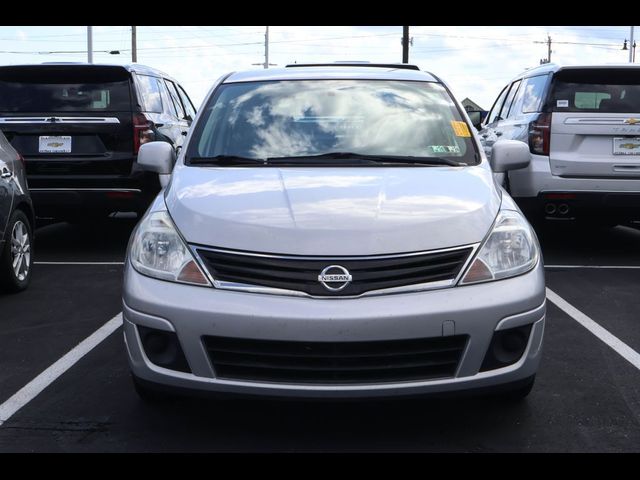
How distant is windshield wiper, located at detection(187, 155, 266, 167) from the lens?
466 centimetres

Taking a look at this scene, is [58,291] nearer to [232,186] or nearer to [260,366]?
[232,186]

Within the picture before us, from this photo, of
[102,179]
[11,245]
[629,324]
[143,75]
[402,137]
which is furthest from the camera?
[143,75]

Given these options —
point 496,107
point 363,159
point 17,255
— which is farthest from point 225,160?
point 496,107

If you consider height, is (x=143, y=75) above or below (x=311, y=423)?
Answer: above

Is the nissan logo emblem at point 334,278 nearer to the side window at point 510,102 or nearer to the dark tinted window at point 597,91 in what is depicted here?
the dark tinted window at point 597,91

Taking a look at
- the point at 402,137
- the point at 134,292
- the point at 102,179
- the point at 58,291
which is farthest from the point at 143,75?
the point at 134,292

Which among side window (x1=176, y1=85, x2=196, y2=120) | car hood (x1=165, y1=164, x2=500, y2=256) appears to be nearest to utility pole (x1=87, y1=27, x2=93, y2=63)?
side window (x1=176, y1=85, x2=196, y2=120)

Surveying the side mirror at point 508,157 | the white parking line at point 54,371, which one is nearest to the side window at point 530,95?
the side mirror at point 508,157

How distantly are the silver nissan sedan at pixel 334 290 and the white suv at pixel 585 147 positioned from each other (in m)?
4.25

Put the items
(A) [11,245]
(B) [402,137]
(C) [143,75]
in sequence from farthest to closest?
(C) [143,75]
(A) [11,245]
(B) [402,137]

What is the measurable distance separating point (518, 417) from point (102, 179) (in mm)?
5493

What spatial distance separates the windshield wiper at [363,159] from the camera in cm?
461

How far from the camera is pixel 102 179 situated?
853 centimetres

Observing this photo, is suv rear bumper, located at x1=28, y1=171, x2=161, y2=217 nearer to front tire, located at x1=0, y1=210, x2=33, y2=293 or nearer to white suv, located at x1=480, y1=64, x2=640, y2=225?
front tire, located at x1=0, y1=210, x2=33, y2=293
